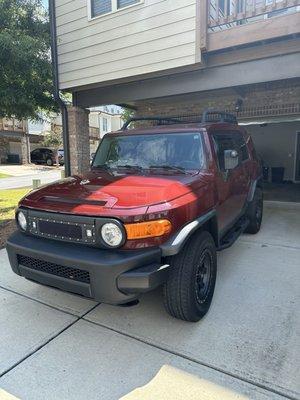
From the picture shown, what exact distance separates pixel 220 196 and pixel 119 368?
2092mm

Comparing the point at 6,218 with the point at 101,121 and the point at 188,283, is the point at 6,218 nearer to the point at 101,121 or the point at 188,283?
the point at 188,283

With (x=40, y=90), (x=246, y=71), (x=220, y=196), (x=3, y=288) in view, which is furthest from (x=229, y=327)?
(x=40, y=90)

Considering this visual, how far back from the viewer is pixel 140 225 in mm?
2479

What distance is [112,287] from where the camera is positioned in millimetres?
2422

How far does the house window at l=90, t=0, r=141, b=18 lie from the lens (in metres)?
6.55

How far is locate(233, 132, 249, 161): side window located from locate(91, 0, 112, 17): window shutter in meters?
4.14

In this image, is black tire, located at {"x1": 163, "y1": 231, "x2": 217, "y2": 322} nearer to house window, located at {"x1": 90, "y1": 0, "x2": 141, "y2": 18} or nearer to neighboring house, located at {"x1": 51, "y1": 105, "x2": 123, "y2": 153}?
house window, located at {"x1": 90, "y1": 0, "x2": 141, "y2": 18}

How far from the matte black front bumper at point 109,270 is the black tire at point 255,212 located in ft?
10.6

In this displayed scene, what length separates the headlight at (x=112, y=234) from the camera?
2.49 meters

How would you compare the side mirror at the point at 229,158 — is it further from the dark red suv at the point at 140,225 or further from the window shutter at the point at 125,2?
the window shutter at the point at 125,2

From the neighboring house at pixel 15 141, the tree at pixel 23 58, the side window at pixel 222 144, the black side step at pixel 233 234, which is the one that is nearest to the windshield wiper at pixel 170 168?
the side window at pixel 222 144

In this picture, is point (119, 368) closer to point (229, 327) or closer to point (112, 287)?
point (112, 287)

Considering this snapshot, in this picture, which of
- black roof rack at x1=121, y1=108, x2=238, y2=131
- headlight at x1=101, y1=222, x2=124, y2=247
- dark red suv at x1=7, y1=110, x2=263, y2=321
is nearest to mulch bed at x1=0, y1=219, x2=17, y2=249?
dark red suv at x1=7, y1=110, x2=263, y2=321

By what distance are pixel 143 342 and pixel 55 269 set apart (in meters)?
0.97
